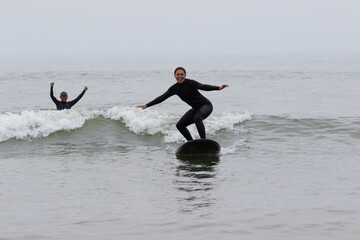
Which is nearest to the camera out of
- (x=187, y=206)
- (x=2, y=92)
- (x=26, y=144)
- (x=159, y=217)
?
(x=159, y=217)

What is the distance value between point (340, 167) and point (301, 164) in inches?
33.4

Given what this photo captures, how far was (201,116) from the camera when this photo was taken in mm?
11711

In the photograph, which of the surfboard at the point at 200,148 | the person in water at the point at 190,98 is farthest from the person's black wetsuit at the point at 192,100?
the surfboard at the point at 200,148

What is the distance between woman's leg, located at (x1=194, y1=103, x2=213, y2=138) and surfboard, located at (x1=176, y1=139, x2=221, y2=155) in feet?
0.65

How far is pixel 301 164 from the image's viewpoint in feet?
35.9

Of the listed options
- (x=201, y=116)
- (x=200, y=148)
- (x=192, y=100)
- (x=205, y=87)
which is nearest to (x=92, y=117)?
(x=192, y=100)

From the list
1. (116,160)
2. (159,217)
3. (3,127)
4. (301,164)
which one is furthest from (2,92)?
(159,217)

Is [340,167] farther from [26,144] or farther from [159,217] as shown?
[26,144]

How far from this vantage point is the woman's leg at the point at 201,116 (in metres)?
11.7

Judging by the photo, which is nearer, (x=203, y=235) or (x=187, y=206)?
(x=203, y=235)

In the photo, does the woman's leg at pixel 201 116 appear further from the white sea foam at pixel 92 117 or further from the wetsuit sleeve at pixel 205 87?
the white sea foam at pixel 92 117

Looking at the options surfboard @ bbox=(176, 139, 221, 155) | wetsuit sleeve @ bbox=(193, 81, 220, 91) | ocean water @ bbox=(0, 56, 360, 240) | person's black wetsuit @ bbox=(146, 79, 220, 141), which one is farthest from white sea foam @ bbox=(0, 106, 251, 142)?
wetsuit sleeve @ bbox=(193, 81, 220, 91)

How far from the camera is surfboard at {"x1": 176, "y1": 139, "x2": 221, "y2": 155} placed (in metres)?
11.8

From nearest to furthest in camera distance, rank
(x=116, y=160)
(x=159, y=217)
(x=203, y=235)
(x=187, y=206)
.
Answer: (x=203, y=235), (x=159, y=217), (x=187, y=206), (x=116, y=160)
